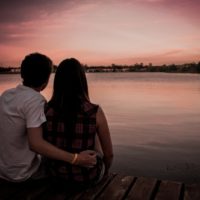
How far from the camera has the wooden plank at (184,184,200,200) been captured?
12.3 ft

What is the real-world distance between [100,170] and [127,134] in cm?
858

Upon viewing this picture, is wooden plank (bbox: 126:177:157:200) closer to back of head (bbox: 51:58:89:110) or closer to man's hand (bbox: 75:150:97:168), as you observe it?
man's hand (bbox: 75:150:97:168)

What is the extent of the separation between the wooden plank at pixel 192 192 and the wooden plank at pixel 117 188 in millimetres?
688

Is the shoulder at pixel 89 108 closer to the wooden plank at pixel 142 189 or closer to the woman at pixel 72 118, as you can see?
the woman at pixel 72 118

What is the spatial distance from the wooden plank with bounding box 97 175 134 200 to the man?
1.53 ft

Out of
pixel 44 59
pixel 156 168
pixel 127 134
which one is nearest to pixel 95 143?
pixel 44 59

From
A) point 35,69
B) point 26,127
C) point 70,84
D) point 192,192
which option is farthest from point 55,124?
point 192,192

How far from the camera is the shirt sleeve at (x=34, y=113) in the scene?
3.36 metres

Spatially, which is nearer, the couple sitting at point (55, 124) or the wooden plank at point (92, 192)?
the couple sitting at point (55, 124)

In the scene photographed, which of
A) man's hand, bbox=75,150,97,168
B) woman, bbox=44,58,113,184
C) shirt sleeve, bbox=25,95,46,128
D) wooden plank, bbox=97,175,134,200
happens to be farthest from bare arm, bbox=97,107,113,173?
shirt sleeve, bbox=25,95,46,128

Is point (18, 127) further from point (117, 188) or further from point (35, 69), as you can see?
point (117, 188)

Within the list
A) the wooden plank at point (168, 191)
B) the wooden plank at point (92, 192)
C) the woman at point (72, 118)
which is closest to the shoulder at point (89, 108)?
the woman at point (72, 118)

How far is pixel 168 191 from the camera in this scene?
154 inches

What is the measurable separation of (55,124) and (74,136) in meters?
0.24
